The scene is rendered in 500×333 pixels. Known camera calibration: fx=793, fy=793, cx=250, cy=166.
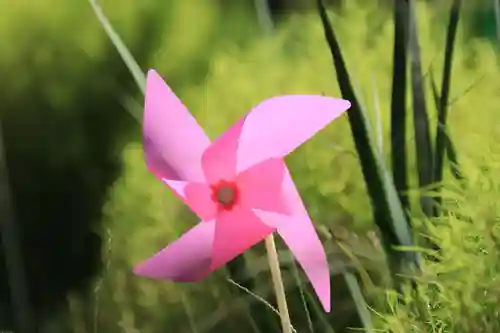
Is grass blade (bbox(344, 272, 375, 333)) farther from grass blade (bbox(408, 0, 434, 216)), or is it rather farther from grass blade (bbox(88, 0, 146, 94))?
grass blade (bbox(88, 0, 146, 94))

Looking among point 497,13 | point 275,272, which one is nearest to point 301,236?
point 275,272

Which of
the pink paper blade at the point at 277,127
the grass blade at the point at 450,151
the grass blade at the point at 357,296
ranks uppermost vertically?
the pink paper blade at the point at 277,127

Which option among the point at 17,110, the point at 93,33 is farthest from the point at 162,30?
the point at 17,110

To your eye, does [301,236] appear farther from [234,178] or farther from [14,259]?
[14,259]

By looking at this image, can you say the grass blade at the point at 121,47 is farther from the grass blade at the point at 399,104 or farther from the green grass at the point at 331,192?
the grass blade at the point at 399,104

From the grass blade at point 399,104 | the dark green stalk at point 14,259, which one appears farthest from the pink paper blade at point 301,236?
the dark green stalk at point 14,259

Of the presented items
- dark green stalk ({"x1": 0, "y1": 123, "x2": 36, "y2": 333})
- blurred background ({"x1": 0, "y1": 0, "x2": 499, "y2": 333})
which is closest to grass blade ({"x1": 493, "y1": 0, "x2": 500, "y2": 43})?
blurred background ({"x1": 0, "y1": 0, "x2": 499, "y2": 333})
